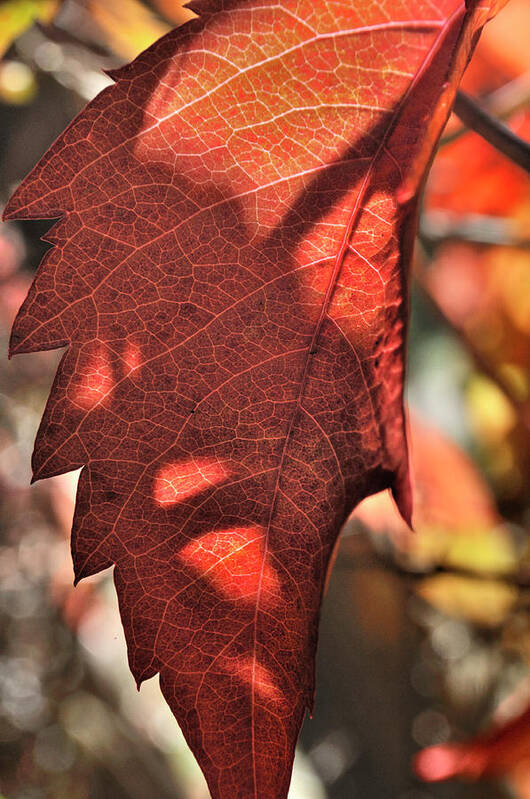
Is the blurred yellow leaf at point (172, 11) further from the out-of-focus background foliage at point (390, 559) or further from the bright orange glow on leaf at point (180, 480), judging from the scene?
the bright orange glow on leaf at point (180, 480)

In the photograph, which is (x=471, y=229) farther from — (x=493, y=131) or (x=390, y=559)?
(x=493, y=131)

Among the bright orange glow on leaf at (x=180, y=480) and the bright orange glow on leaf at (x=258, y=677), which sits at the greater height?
the bright orange glow on leaf at (x=180, y=480)

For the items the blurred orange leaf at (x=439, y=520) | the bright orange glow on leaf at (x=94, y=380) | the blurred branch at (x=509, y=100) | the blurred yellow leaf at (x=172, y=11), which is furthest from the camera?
the blurred orange leaf at (x=439, y=520)


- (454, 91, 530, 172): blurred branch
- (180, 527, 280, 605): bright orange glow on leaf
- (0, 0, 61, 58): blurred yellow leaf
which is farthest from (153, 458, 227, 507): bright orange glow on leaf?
(0, 0, 61, 58): blurred yellow leaf

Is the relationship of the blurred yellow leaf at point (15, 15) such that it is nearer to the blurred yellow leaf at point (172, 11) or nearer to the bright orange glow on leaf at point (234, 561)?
the blurred yellow leaf at point (172, 11)

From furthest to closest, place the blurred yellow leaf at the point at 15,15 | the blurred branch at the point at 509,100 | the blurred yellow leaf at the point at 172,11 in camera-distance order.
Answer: the blurred branch at the point at 509,100 < the blurred yellow leaf at the point at 172,11 < the blurred yellow leaf at the point at 15,15

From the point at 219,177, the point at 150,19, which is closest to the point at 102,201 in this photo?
the point at 219,177

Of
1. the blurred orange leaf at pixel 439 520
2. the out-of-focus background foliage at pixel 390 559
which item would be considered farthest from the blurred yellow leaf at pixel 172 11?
the blurred orange leaf at pixel 439 520

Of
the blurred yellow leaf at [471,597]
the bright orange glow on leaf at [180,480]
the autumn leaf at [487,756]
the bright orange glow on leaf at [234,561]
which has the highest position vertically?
the bright orange glow on leaf at [180,480]

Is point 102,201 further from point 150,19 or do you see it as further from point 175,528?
point 150,19

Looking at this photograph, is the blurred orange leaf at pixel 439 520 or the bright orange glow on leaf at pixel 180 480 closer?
the bright orange glow on leaf at pixel 180 480
